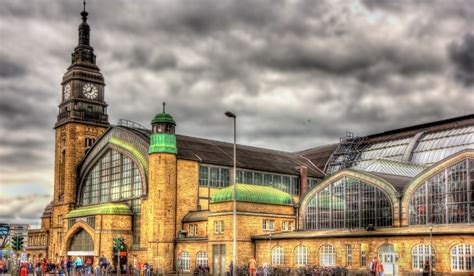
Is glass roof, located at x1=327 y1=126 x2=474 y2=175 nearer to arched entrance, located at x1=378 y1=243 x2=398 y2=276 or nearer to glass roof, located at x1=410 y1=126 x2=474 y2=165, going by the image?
glass roof, located at x1=410 y1=126 x2=474 y2=165

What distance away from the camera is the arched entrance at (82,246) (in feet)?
247

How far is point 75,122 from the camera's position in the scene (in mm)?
88188

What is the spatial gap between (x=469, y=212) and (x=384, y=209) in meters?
8.68

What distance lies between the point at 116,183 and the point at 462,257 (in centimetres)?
4606

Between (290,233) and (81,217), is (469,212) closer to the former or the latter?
(290,233)

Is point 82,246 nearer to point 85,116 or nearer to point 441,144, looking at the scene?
point 85,116

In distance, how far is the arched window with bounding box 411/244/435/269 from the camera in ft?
160

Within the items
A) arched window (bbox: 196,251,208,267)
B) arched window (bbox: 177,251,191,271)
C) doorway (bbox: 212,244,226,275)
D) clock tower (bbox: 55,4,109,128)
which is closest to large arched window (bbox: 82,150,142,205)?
clock tower (bbox: 55,4,109,128)

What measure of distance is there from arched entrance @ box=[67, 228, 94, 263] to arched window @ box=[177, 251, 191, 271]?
12.4 meters

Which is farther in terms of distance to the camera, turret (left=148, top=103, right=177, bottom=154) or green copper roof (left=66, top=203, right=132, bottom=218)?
green copper roof (left=66, top=203, right=132, bottom=218)

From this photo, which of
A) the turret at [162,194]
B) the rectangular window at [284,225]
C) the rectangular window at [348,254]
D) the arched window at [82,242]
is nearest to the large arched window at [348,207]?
the rectangular window at [284,225]

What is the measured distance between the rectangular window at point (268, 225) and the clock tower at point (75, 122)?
34270 millimetres

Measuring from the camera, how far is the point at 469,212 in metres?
52.4

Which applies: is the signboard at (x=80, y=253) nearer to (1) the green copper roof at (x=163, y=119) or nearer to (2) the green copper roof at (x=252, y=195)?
(1) the green copper roof at (x=163, y=119)
